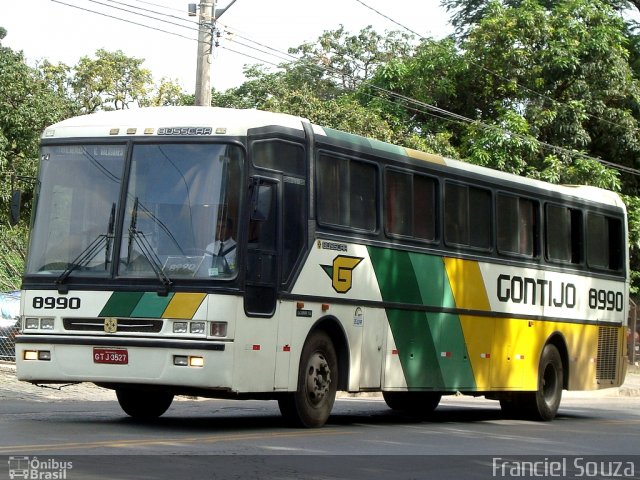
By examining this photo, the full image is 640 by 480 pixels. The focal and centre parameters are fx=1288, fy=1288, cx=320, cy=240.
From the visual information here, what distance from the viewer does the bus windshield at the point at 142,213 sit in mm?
12898

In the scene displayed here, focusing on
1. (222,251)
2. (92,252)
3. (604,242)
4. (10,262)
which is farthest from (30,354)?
(10,262)

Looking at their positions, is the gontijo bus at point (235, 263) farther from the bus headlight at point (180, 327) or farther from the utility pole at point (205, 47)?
the utility pole at point (205, 47)

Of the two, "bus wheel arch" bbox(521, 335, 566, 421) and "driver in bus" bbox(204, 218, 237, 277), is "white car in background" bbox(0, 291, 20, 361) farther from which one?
"driver in bus" bbox(204, 218, 237, 277)

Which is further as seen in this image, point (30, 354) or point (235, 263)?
point (30, 354)

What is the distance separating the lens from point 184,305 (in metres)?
12.7

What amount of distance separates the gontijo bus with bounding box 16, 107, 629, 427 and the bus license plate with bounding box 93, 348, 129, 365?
14 millimetres

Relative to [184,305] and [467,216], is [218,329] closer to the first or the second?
[184,305]

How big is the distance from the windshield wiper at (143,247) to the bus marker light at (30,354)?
1349 millimetres

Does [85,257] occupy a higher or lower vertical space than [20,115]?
lower

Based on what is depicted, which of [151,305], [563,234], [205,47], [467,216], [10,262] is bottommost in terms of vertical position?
[151,305]

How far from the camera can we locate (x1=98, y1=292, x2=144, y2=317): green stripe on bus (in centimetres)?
1288

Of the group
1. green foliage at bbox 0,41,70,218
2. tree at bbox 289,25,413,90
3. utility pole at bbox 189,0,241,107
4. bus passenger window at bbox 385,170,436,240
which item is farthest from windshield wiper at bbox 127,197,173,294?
tree at bbox 289,25,413,90

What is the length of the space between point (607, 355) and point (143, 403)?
913 centimetres

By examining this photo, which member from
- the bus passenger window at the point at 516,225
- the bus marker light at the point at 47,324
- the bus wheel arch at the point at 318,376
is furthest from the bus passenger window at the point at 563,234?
the bus marker light at the point at 47,324
